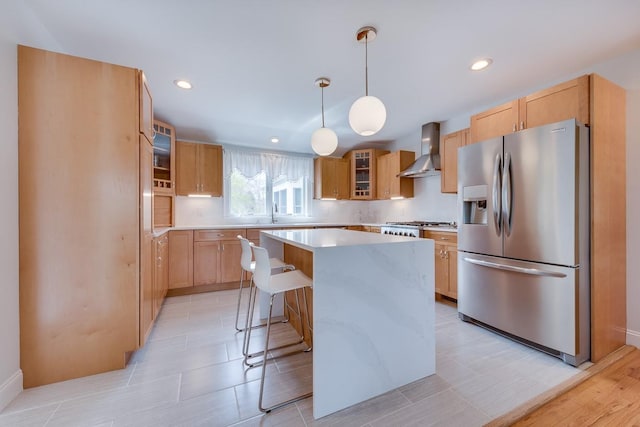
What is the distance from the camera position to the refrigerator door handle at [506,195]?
215cm

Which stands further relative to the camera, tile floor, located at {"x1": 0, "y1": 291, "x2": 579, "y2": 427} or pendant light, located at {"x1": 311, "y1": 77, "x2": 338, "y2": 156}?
pendant light, located at {"x1": 311, "y1": 77, "x2": 338, "y2": 156}

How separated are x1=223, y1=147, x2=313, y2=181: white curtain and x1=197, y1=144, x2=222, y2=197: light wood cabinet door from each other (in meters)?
0.23

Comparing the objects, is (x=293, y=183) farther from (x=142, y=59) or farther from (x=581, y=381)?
(x=581, y=381)

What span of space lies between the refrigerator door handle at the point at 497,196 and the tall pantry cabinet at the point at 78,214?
2873mm

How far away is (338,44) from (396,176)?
266cm

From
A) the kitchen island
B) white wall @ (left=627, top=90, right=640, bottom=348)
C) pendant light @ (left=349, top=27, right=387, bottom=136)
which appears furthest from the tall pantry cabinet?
white wall @ (left=627, top=90, right=640, bottom=348)

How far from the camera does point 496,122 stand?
2459 mm

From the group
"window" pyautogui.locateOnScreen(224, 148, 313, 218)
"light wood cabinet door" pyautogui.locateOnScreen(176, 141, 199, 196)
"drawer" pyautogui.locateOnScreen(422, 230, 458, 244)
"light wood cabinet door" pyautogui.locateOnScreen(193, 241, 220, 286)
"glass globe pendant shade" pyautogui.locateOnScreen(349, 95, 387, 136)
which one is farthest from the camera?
"window" pyautogui.locateOnScreen(224, 148, 313, 218)

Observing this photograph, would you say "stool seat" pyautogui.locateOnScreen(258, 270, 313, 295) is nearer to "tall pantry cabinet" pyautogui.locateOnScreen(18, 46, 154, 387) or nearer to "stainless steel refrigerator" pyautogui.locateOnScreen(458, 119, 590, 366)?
"tall pantry cabinet" pyautogui.locateOnScreen(18, 46, 154, 387)

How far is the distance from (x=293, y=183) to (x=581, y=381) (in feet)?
14.3

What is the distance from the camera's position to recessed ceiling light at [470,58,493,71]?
2197 millimetres

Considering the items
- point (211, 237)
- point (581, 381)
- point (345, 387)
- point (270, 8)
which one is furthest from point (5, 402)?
point (581, 381)

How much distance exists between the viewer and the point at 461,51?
2.07 m

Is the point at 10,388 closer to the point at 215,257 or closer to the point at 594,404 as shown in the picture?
the point at 215,257
